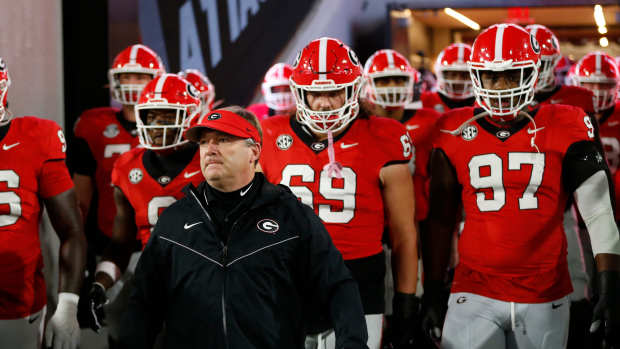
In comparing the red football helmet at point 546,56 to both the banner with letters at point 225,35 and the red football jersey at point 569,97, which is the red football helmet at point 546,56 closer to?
the red football jersey at point 569,97

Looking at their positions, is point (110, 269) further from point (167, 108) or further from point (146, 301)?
point (146, 301)

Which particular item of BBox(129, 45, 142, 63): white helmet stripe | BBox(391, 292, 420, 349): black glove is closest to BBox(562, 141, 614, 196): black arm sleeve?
BBox(391, 292, 420, 349): black glove

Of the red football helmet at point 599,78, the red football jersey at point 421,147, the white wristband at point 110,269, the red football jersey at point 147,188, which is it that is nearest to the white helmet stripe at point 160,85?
the red football jersey at point 147,188

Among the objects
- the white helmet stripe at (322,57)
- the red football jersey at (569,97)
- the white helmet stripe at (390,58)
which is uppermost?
the white helmet stripe at (390,58)

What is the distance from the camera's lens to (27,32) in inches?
166

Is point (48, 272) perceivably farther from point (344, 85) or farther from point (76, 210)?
point (344, 85)

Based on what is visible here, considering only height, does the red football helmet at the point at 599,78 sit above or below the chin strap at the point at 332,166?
above

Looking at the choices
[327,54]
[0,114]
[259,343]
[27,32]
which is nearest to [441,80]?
[327,54]

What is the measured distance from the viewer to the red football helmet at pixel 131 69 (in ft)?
13.9

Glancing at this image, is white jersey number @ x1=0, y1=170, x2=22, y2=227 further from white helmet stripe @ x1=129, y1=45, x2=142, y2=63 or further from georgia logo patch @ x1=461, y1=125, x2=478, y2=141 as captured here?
georgia logo patch @ x1=461, y1=125, x2=478, y2=141

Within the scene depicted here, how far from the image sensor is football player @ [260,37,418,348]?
2.81 metres

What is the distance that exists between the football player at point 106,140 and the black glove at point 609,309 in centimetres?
244

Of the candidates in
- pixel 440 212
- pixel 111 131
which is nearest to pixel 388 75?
pixel 111 131

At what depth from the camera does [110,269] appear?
3135mm
